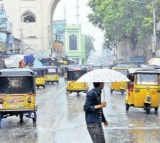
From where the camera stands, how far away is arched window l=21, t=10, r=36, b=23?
292 feet

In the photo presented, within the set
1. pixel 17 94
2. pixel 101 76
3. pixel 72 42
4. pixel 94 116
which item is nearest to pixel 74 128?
pixel 17 94

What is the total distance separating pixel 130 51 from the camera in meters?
82.2

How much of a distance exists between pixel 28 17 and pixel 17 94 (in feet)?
245

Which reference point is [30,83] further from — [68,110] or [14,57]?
[14,57]

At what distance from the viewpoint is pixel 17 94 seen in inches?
780

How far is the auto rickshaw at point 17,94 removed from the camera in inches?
774

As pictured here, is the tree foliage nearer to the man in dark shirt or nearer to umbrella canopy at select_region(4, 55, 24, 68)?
umbrella canopy at select_region(4, 55, 24, 68)

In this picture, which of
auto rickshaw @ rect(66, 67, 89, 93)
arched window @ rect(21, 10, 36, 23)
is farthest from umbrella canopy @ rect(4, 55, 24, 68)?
arched window @ rect(21, 10, 36, 23)

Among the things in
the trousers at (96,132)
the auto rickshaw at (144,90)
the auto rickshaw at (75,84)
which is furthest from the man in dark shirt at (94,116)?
the auto rickshaw at (75,84)

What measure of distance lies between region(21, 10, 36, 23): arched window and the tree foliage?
52.3 ft

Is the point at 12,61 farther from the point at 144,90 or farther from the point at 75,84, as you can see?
the point at 144,90

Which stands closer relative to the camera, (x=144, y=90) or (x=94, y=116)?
(x=94, y=116)

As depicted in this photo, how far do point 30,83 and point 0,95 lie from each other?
134cm

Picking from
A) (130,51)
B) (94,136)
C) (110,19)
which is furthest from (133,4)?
(94,136)
